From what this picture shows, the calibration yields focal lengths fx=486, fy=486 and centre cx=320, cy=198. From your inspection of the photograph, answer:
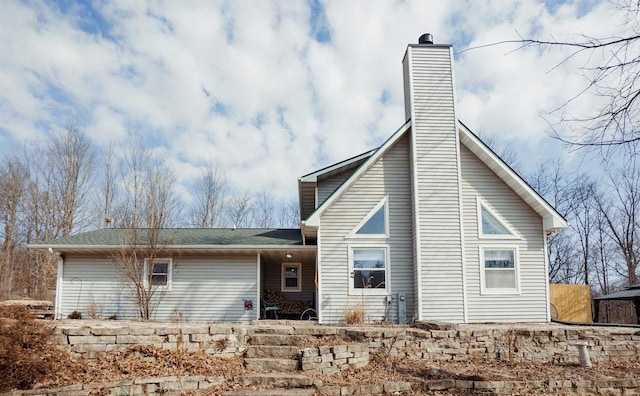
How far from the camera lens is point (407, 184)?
1303 centimetres

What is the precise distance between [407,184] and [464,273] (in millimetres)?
2722

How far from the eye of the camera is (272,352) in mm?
8258

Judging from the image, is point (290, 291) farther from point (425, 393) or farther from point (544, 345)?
point (425, 393)

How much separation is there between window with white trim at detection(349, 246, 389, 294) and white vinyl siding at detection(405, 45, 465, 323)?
35.9 inches

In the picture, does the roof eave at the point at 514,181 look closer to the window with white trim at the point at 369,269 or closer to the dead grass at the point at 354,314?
the window with white trim at the point at 369,269

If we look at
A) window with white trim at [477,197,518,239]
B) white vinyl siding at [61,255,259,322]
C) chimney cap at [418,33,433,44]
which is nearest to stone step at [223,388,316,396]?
white vinyl siding at [61,255,259,322]

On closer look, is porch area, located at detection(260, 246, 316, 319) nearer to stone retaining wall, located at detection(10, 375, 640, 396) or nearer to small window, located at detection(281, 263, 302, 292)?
small window, located at detection(281, 263, 302, 292)

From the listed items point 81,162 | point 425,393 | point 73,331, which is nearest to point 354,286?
point 425,393

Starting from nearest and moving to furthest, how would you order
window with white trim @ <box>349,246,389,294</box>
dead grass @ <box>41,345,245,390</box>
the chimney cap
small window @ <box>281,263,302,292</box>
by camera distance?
dead grass @ <box>41,345,245,390</box>, window with white trim @ <box>349,246,389,294</box>, the chimney cap, small window @ <box>281,263,302,292</box>

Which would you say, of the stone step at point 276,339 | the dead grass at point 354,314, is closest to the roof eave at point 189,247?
the dead grass at point 354,314

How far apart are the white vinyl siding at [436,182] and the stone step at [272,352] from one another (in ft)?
15.7

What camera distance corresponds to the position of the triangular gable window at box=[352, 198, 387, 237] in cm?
1262

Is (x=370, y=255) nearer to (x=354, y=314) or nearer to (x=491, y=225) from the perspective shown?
(x=354, y=314)

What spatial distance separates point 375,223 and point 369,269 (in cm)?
121
